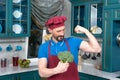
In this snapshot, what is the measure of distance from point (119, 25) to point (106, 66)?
0.68 meters

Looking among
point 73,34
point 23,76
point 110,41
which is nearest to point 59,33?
point 110,41

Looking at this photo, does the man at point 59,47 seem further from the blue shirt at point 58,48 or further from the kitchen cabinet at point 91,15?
the kitchen cabinet at point 91,15

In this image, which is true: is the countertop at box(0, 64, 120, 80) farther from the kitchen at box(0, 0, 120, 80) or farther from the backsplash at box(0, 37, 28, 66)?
the backsplash at box(0, 37, 28, 66)

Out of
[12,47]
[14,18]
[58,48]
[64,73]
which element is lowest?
[64,73]

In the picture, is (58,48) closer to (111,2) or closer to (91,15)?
(111,2)

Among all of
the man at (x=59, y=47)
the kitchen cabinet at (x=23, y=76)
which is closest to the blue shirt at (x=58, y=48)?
the man at (x=59, y=47)

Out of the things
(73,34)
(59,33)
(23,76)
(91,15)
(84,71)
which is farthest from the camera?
(73,34)

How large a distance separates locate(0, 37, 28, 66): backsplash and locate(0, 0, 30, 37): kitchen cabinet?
0.82ft

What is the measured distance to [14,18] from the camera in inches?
135

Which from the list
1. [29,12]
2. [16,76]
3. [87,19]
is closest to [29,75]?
[16,76]

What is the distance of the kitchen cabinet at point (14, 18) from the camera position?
329 cm

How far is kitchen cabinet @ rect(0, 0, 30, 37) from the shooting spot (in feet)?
10.8

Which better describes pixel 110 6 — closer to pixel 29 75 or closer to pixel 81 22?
pixel 81 22

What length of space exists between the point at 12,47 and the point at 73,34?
123cm
